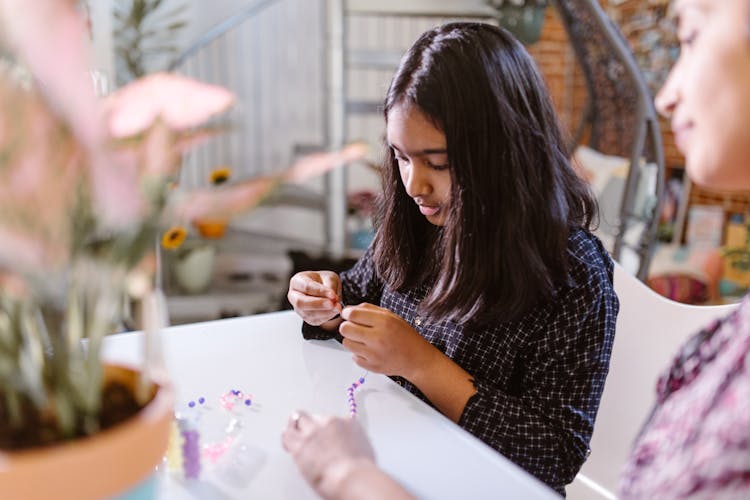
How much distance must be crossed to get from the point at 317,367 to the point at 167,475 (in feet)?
1.11

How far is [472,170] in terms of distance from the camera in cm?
93

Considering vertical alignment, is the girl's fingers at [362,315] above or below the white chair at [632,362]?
above

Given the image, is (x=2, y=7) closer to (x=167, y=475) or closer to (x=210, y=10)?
(x=167, y=475)

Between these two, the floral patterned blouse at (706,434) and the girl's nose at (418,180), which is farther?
the girl's nose at (418,180)

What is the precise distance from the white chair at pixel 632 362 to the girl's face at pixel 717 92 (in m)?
0.66

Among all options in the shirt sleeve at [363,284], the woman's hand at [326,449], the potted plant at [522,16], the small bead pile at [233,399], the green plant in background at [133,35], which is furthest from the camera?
the potted plant at [522,16]

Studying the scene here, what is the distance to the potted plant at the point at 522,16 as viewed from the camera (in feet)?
12.2

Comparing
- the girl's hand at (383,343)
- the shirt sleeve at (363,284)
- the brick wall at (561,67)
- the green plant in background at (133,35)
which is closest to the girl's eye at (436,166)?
the girl's hand at (383,343)

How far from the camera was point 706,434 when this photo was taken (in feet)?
1.55

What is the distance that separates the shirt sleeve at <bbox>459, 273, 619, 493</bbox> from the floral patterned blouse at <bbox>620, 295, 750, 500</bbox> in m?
0.32

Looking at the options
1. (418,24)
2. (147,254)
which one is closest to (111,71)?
(418,24)

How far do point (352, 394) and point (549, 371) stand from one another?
274 mm

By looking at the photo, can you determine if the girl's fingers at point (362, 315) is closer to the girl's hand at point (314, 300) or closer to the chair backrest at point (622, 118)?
the girl's hand at point (314, 300)

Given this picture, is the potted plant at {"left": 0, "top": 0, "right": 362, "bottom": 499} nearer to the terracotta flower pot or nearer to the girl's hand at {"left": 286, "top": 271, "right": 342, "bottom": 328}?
the terracotta flower pot
